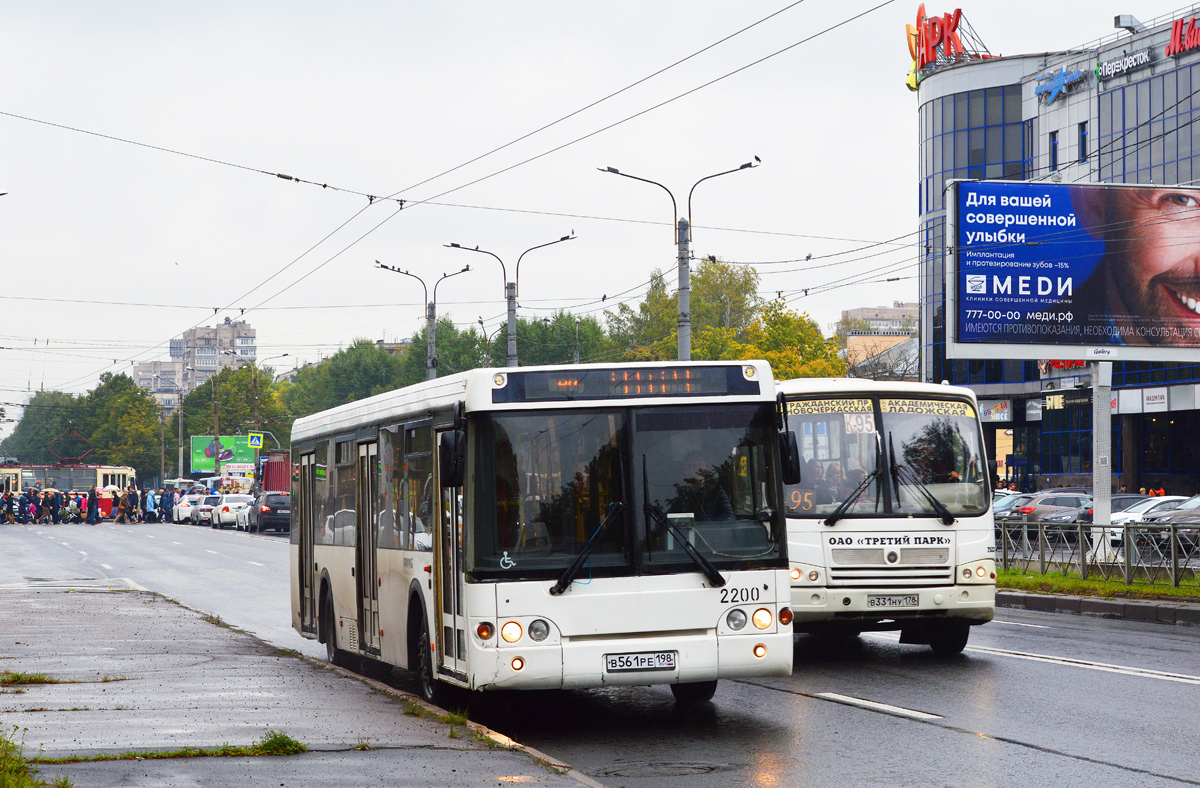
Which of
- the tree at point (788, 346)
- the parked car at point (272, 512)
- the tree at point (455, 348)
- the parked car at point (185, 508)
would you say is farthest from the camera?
the tree at point (455, 348)

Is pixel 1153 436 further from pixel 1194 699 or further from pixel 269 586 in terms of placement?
pixel 1194 699

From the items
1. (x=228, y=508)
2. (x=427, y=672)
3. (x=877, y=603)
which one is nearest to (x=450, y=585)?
(x=427, y=672)

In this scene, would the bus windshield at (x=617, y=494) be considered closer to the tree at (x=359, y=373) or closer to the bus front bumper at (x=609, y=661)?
the bus front bumper at (x=609, y=661)

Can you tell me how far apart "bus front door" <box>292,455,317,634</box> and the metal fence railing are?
11.5m

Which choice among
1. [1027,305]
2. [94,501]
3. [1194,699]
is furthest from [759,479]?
[94,501]

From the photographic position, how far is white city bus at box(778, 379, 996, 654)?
41.8 feet

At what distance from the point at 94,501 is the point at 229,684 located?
201 feet

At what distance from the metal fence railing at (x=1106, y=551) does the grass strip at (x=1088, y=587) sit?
0.15 metres

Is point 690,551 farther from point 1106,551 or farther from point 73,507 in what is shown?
point 73,507

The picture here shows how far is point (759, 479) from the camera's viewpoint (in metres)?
9.20

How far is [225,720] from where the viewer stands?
28.5 feet

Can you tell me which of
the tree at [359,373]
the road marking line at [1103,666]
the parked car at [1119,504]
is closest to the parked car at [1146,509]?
the parked car at [1119,504]

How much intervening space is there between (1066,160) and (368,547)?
53.6 metres

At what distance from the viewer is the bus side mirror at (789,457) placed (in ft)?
30.2
